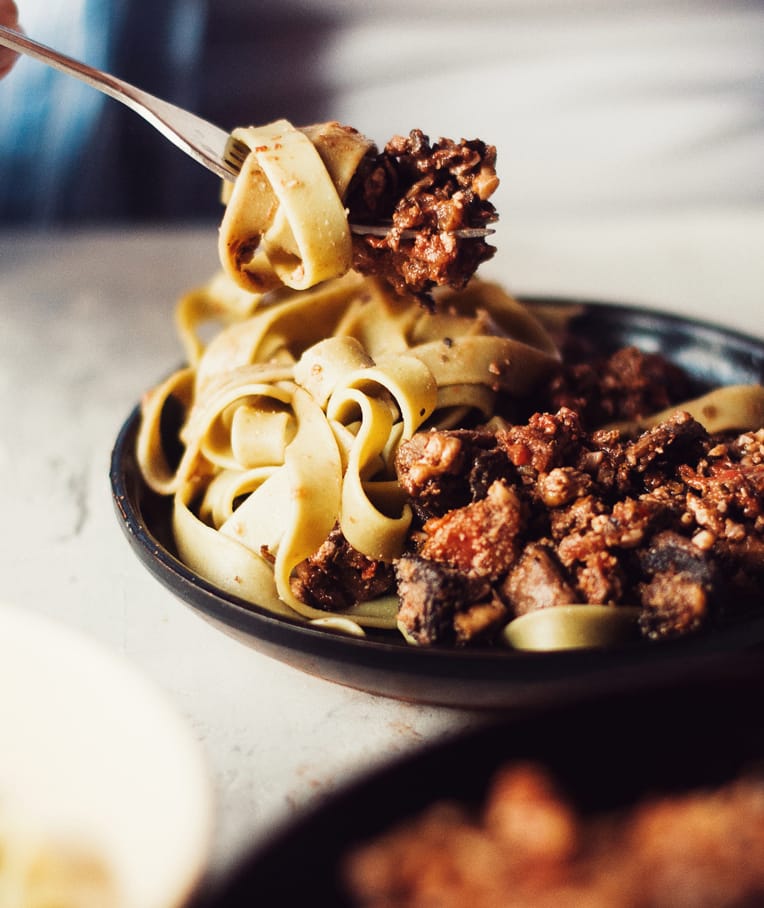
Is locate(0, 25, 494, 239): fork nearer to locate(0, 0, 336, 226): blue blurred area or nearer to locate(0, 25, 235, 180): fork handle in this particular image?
locate(0, 25, 235, 180): fork handle

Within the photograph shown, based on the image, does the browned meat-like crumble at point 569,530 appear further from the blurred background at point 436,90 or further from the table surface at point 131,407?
→ the blurred background at point 436,90

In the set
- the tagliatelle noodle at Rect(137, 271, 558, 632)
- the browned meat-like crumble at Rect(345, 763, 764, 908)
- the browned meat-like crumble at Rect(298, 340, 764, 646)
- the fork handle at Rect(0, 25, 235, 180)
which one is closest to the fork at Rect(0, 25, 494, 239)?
the fork handle at Rect(0, 25, 235, 180)

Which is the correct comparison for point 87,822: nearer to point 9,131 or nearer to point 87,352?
point 87,352

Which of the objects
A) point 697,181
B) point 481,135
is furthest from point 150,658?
point 697,181

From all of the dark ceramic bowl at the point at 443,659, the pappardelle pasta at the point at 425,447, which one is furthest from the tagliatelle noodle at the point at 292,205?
the dark ceramic bowl at the point at 443,659

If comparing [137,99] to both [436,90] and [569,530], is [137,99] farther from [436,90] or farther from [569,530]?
[436,90]

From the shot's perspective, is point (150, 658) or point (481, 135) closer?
point (150, 658)
